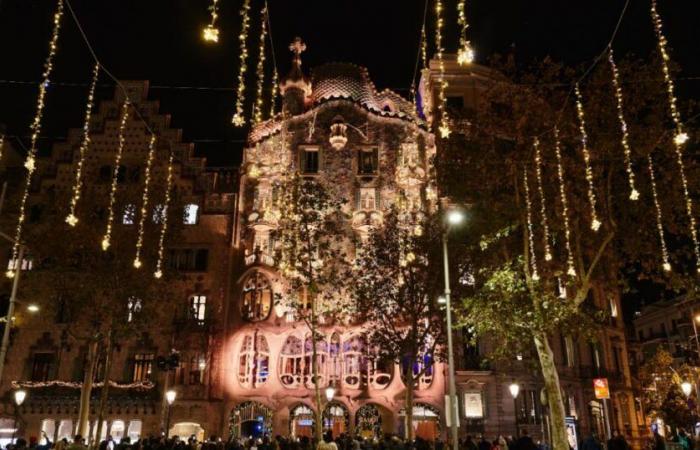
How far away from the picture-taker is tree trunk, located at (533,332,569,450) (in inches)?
819

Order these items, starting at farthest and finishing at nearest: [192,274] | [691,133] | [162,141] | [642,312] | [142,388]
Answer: [642,312] < [162,141] < [192,274] < [142,388] < [691,133]

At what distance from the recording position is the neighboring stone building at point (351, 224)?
36562 millimetres

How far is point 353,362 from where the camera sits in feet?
121

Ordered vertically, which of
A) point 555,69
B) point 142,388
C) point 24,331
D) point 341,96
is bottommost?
point 142,388

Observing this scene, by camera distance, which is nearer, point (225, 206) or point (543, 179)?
point (543, 179)

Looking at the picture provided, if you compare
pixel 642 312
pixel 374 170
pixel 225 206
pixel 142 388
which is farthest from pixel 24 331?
pixel 642 312

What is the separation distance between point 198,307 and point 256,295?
400cm

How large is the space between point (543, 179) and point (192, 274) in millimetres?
24325

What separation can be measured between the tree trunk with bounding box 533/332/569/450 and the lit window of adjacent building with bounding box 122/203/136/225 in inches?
996

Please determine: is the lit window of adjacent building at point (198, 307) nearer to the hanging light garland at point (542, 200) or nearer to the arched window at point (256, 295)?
the arched window at point (256, 295)

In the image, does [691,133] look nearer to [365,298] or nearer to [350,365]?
[365,298]

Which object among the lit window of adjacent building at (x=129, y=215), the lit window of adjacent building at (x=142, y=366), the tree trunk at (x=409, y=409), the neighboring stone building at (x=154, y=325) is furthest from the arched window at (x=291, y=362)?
the lit window of adjacent building at (x=129, y=215)

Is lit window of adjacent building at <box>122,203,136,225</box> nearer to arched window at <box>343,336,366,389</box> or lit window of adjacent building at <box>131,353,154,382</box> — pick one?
lit window of adjacent building at <box>131,353,154,382</box>

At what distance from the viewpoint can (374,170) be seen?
41.6 metres
